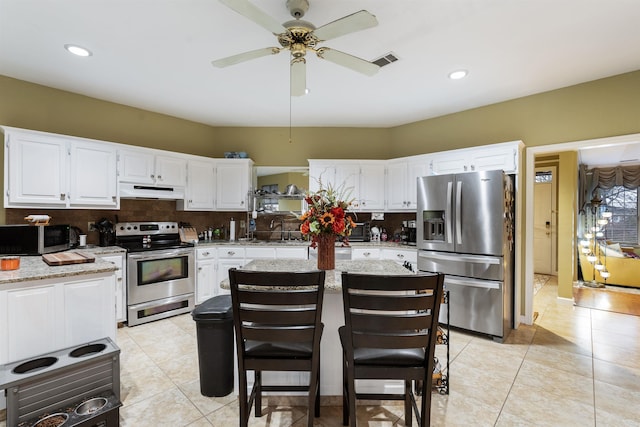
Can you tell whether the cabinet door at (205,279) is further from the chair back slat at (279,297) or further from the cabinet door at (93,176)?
the chair back slat at (279,297)

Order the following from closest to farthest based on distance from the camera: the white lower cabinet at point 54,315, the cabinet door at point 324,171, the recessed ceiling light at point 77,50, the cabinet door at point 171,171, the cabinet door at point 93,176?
the white lower cabinet at point 54,315
the recessed ceiling light at point 77,50
the cabinet door at point 93,176
the cabinet door at point 171,171
the cabinet door at point 324,171

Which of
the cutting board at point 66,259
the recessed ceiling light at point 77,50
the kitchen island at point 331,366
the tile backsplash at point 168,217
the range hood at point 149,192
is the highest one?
the recessed ceiling light at point 77,50

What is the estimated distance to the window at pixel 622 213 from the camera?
6.64m

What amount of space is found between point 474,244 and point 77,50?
438 centimetres

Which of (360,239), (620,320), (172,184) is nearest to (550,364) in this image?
(620,320)

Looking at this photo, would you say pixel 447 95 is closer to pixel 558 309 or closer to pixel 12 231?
pixel 558 309

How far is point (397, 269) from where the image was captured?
7.43 feet

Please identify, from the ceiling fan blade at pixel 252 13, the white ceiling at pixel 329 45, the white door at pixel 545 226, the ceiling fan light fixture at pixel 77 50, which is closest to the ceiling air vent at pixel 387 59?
the white ceiling at pixel 329 45

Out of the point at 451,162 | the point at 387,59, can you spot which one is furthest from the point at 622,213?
the point at 387,59

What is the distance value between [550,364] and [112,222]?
517 centimetres

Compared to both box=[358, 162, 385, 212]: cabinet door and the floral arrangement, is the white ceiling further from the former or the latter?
the floral arrangement

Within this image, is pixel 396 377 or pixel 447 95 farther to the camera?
pixel 447 95

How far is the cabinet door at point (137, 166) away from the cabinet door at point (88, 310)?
1.81 meters

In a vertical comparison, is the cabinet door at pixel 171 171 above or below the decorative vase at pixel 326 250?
above
